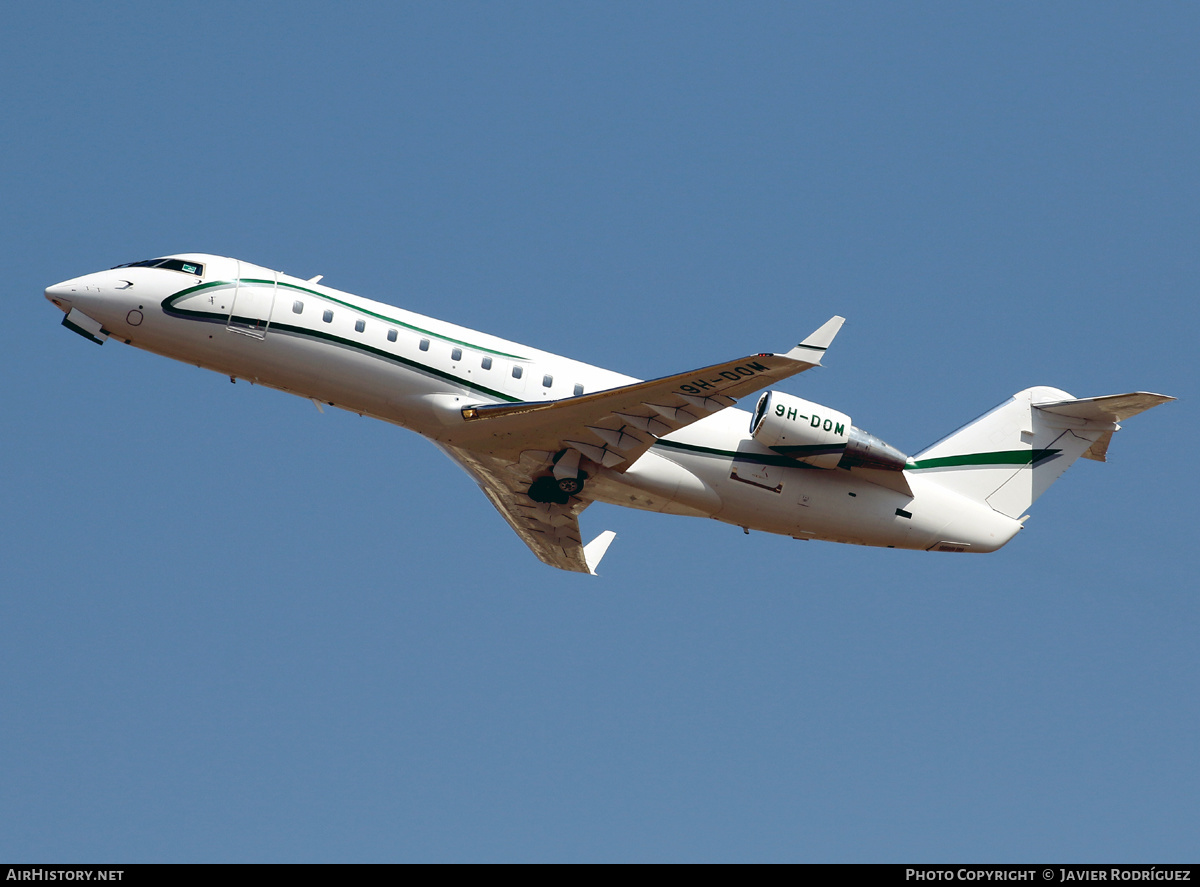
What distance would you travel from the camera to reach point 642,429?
2139cm

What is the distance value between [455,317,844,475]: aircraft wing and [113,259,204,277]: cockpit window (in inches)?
214

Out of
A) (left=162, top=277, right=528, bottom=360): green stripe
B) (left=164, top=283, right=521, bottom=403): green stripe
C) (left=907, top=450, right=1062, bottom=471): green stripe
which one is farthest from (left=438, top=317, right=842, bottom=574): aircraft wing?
(left=907, top=450, right=1062, bottom=471): green stripe

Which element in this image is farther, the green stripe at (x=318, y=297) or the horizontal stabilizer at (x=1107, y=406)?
the horizontal stabilizer at (x=1107, y=406)

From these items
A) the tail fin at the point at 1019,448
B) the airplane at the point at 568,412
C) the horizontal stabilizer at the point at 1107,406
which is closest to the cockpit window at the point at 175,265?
the airplane at the point at 568,412

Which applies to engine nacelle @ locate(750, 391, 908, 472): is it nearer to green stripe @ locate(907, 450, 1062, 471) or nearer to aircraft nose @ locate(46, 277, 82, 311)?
green stripe @ locate(907, 450, 1062, 471)

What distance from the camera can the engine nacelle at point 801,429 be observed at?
21984 millimetres

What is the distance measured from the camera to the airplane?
21.2m

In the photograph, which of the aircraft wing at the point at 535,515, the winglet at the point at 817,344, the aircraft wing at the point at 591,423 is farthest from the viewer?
the aircraft wing at the point at 535,515

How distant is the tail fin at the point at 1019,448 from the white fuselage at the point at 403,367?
99.4 inches

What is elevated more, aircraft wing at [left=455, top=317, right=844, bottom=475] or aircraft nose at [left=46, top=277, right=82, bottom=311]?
aircraft nose at [left=46, top=277, right=82, bottom=311]

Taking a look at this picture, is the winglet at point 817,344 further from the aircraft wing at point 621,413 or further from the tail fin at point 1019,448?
the tail fin at point 1019,448

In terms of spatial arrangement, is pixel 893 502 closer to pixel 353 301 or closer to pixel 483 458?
pixel 483 458

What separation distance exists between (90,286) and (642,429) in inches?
395
